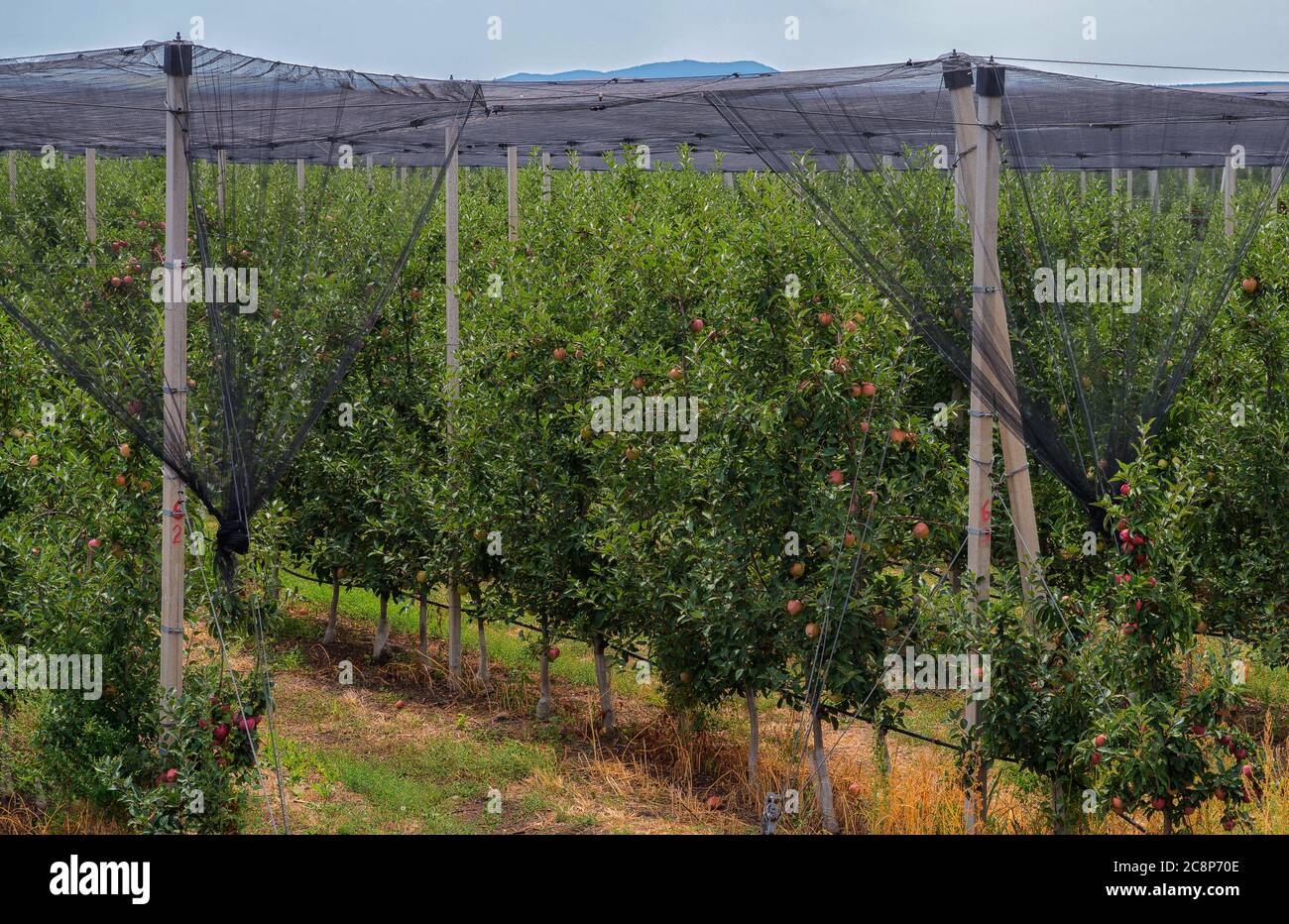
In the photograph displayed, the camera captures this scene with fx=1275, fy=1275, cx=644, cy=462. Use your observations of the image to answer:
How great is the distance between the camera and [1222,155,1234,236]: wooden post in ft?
23.2

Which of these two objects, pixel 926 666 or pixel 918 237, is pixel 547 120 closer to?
pixel 918 237

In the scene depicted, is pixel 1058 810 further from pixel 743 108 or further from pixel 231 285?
pixel 231 285

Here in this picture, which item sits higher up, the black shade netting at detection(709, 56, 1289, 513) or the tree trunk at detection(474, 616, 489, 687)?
the black shade netting at detection(709, 56, 1289, 513)

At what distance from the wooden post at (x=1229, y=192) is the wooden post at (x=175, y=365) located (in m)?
5.30

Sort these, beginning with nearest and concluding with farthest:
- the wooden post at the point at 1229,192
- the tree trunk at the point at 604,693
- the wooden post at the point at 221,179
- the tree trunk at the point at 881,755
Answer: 1. the wooden post at the point at 221,179
2. the tree trunk at the point at 881,755
3. the wooden post at the point at 1229,192
4. the tree trunk at the point at 604,693

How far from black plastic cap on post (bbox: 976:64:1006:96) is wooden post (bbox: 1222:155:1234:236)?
1.86 metres

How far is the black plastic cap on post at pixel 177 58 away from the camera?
5.46 m

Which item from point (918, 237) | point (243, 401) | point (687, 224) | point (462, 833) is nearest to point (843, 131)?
point (918, 237)
